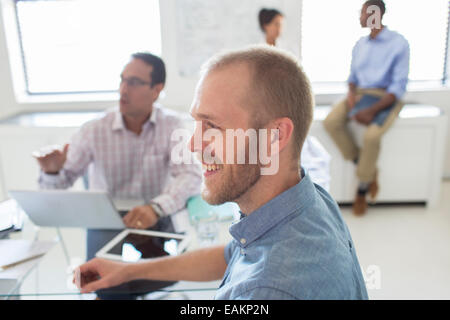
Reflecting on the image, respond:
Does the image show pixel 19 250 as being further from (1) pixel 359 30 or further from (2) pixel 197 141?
(1) pixel 359 30

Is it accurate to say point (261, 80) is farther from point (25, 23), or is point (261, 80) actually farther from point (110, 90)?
point (25, 23)

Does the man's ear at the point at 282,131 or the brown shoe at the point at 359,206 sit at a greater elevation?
the man's ear at the point at 282,131

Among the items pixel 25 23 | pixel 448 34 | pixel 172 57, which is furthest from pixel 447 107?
pixel 25 23

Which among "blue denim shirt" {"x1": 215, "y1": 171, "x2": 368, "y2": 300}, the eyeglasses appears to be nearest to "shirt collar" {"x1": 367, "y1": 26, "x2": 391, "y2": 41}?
"blue denim shirt" {"x1": 215, "y1": 171, "x2": 368, "y2": 300}

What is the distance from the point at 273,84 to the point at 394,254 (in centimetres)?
168

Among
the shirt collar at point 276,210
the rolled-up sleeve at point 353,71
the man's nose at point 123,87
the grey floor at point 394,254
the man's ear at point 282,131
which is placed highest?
the rolled-up sleeve at point 353,71

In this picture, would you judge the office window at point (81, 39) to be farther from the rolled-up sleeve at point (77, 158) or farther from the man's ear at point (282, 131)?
the man's ear at point (282, 131)

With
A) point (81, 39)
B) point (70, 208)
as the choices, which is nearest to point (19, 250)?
point (70, 208)

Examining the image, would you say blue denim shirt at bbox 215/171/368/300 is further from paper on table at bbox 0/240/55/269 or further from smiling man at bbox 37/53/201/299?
smiling man at bbox 37/53/201/299

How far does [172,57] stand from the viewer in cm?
270

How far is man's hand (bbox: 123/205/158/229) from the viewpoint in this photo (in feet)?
4.02

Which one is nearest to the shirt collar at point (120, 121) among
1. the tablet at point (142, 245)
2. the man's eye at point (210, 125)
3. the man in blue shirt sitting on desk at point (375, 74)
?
the tablet at point (142, 245)

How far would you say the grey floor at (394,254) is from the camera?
3.51 feet

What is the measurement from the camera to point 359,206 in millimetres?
2514
